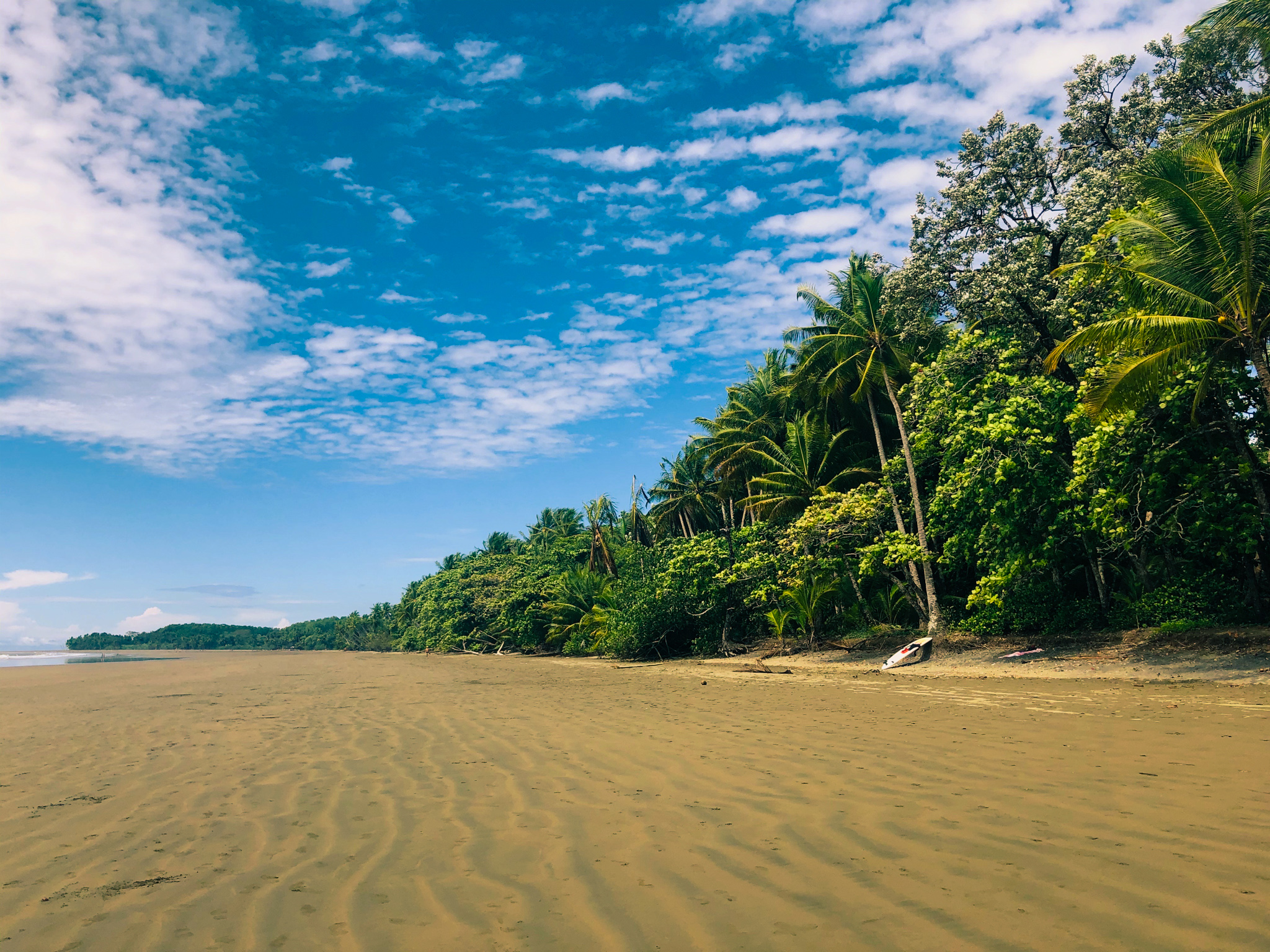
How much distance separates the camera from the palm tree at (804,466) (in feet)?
85.9

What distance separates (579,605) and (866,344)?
2034 cm

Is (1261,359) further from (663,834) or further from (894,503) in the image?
(663,834)

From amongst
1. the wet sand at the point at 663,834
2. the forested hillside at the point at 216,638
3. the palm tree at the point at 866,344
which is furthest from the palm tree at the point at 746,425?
the forested hillside at the point at 216,638

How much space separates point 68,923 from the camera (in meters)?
3.29

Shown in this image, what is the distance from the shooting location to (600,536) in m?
41.4

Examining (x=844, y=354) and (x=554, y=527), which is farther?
(x=554, y=527)

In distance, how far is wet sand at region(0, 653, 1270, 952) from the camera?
9.95 ft

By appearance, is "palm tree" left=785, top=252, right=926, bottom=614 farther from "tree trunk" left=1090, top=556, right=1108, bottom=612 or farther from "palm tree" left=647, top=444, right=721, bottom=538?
"palm tree" left=647, top=444, right=721, bottom=538

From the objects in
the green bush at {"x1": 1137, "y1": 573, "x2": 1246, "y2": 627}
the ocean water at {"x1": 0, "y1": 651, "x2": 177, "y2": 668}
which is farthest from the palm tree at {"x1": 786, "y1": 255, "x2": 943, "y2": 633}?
the ocean water at {"x1": 0, "y1": 651, "x2": 177, "y2": 668}

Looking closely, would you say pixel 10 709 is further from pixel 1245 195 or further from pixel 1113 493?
pixel 1245 195

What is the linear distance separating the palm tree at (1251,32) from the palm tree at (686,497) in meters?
25.5

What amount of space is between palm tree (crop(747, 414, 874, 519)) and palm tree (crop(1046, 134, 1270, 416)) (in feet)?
42.2

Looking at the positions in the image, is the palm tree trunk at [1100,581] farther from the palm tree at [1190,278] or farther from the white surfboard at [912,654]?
the palm tree at [1190,278]

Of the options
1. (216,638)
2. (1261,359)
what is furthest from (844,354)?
(216,638)
